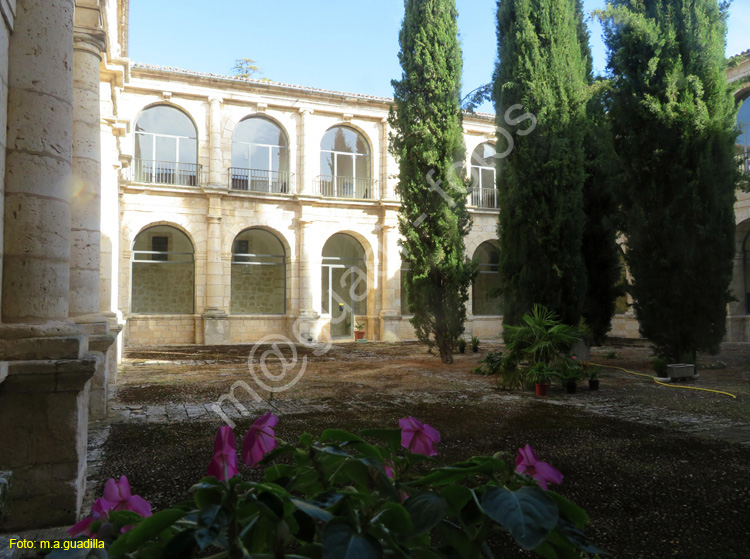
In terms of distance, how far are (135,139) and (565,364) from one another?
1380 cm

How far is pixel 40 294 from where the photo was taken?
2.81 metres

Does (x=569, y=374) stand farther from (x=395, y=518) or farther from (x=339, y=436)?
(x=395, y=518)

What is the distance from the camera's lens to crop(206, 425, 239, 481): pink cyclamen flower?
88cm

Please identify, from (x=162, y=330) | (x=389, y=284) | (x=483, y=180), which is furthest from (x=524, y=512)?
(x=483, y=180)

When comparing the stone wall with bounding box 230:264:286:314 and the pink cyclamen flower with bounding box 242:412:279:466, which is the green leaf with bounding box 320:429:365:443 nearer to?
the pink cyclamen flower with bounding box 242:412:279:466

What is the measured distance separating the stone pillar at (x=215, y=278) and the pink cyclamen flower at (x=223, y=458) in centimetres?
1505

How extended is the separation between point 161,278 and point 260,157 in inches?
195

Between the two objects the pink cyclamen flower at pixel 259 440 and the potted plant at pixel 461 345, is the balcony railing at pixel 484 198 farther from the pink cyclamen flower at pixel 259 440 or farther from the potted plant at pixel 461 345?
the pink cyclamen flower at pixel 259 440

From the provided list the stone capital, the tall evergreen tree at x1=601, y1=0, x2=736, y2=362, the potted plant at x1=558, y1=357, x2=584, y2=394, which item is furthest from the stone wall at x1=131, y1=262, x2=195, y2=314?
the tall evergreen tree at x1=601, y1=0, x2=736, y2=362

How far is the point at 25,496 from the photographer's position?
257cm

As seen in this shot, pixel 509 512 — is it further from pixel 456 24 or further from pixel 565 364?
pixel 456 24

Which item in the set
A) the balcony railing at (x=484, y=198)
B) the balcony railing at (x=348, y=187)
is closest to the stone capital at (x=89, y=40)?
the balcony railing at (x=348, y=187)

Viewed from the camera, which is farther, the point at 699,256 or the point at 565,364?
the point at 699,256

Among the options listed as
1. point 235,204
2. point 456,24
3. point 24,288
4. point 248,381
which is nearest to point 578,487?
point 24,288
